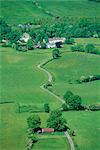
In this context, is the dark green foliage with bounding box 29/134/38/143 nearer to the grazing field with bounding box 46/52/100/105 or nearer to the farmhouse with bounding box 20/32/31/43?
the grazing field with bounding box 46/52/100/105

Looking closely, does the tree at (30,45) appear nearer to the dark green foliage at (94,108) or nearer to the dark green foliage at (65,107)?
the dark green foliage at (65,107)

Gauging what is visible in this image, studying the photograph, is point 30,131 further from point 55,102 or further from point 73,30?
point 73,30

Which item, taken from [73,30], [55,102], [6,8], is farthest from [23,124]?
[6,8]

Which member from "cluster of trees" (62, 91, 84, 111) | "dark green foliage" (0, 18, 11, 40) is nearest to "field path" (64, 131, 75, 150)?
"cluster of trees" (62, 91, 84, 111)

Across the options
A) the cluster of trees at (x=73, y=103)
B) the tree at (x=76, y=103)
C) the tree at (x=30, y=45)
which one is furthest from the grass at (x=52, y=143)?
the tree at (x=30, y=45)

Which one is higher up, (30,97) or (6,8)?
(6,8)

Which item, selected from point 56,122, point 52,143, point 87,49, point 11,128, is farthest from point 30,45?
point 52,143
